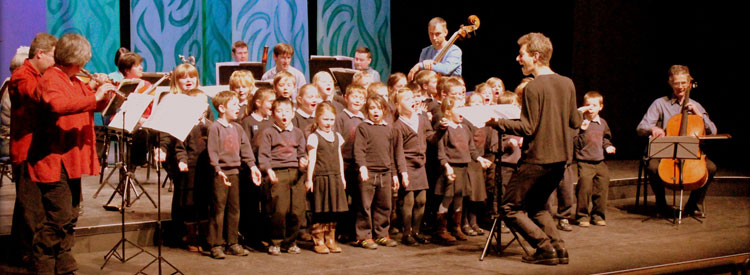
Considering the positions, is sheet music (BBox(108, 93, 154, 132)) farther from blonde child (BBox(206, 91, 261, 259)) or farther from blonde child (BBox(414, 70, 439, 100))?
blonde child (BBox(414, 70, 439, 100))

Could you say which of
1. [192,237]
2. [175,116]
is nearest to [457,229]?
[192,237]

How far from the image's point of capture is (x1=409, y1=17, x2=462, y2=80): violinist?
705 centimetres

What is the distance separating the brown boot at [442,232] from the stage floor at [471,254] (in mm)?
92

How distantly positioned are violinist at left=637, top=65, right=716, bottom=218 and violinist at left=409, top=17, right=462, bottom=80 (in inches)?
70.1

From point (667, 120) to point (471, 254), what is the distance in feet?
9.22

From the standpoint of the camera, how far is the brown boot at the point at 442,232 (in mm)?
6090

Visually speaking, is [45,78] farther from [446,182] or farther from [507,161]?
[507,161]

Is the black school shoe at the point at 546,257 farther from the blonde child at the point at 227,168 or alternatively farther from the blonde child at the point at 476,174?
the blonde child at the point at 227,168

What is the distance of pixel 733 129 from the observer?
33.4 ft

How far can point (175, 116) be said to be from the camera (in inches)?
176

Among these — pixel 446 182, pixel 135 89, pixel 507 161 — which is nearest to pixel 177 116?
pixel 135 89

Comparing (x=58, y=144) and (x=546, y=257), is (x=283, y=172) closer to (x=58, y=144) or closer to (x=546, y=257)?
(x=58, y=144)

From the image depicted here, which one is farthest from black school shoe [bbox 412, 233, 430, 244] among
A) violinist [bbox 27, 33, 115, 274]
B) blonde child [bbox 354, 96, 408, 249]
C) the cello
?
violinist [bbox 27, 33, 115, 274]

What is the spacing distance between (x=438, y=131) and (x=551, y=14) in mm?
4417
